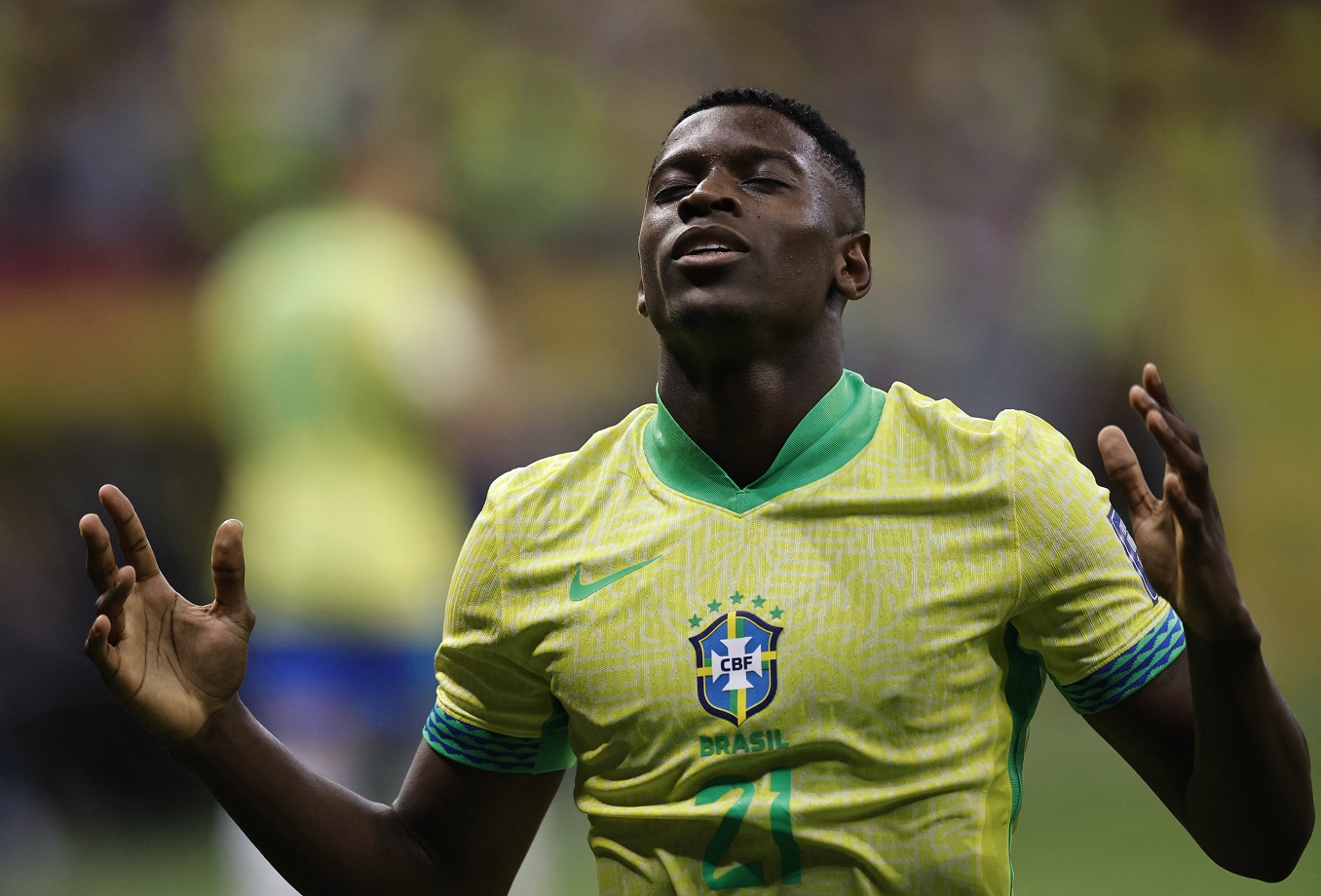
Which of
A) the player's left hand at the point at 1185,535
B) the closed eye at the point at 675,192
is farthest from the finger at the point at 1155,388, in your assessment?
the closed eye at the point at 675,192

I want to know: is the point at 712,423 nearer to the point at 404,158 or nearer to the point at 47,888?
the point at 47,888

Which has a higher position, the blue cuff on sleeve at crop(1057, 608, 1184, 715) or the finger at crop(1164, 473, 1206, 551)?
the finger at crop(1164, 473, 1206, 551)

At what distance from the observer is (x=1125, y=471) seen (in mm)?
1724

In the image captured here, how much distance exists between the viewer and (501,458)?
6.82 meters

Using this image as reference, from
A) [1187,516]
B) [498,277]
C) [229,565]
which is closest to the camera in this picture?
[1187,516]

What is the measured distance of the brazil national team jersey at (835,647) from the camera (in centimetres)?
187

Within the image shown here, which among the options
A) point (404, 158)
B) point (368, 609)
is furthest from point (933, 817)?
point (404, 158)

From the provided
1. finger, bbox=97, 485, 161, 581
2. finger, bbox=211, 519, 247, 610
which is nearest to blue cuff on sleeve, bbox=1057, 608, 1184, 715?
finger, bbox=211, 519, 247, 610

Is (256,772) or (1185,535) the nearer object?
(1185,535)

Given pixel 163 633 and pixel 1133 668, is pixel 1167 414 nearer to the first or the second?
pixel 1133 668

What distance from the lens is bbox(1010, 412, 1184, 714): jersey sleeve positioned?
1892 mm

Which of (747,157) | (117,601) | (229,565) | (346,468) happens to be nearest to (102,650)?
(117,601)

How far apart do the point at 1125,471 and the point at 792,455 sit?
498 mm

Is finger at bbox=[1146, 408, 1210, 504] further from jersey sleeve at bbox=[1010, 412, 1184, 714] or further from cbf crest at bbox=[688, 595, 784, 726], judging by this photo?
cbf crest at bbox=[688, 595, 784, 726]
